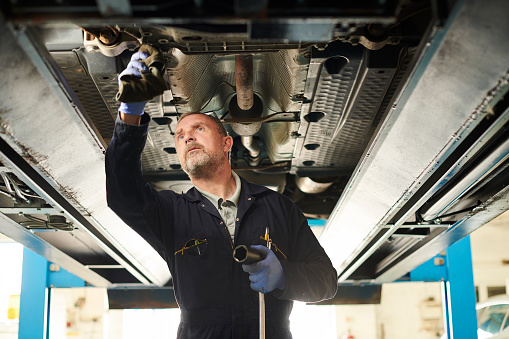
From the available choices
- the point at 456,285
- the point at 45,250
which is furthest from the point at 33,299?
the point at 456,285

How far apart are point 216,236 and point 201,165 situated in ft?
1.02

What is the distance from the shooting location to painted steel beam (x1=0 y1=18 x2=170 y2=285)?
1.30 metres

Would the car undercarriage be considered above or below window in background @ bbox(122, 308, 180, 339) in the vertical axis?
above

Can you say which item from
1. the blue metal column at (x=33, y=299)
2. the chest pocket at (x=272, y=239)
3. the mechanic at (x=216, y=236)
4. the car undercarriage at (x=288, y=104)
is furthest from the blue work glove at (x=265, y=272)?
the blue metal column at (x=33, y=299)

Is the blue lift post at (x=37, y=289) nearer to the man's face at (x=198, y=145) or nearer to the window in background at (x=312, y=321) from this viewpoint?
the window in background at (x=312, y=321)

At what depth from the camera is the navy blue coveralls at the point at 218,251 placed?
2.03 metres

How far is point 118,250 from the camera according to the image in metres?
2.91

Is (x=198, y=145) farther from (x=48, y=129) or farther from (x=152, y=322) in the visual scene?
(x=152, y=322)

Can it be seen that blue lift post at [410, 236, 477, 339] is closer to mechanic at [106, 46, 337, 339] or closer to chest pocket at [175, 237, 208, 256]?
mechanic at [106, 46, 337, 339]

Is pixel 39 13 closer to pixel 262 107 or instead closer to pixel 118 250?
pixel 262 107

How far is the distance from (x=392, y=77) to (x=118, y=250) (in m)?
1.77

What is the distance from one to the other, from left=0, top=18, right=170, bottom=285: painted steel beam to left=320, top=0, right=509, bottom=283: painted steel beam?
952mm

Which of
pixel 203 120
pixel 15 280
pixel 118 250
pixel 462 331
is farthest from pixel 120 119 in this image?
pixel 15 280

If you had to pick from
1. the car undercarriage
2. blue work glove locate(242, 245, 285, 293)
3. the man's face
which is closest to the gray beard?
the man's face
